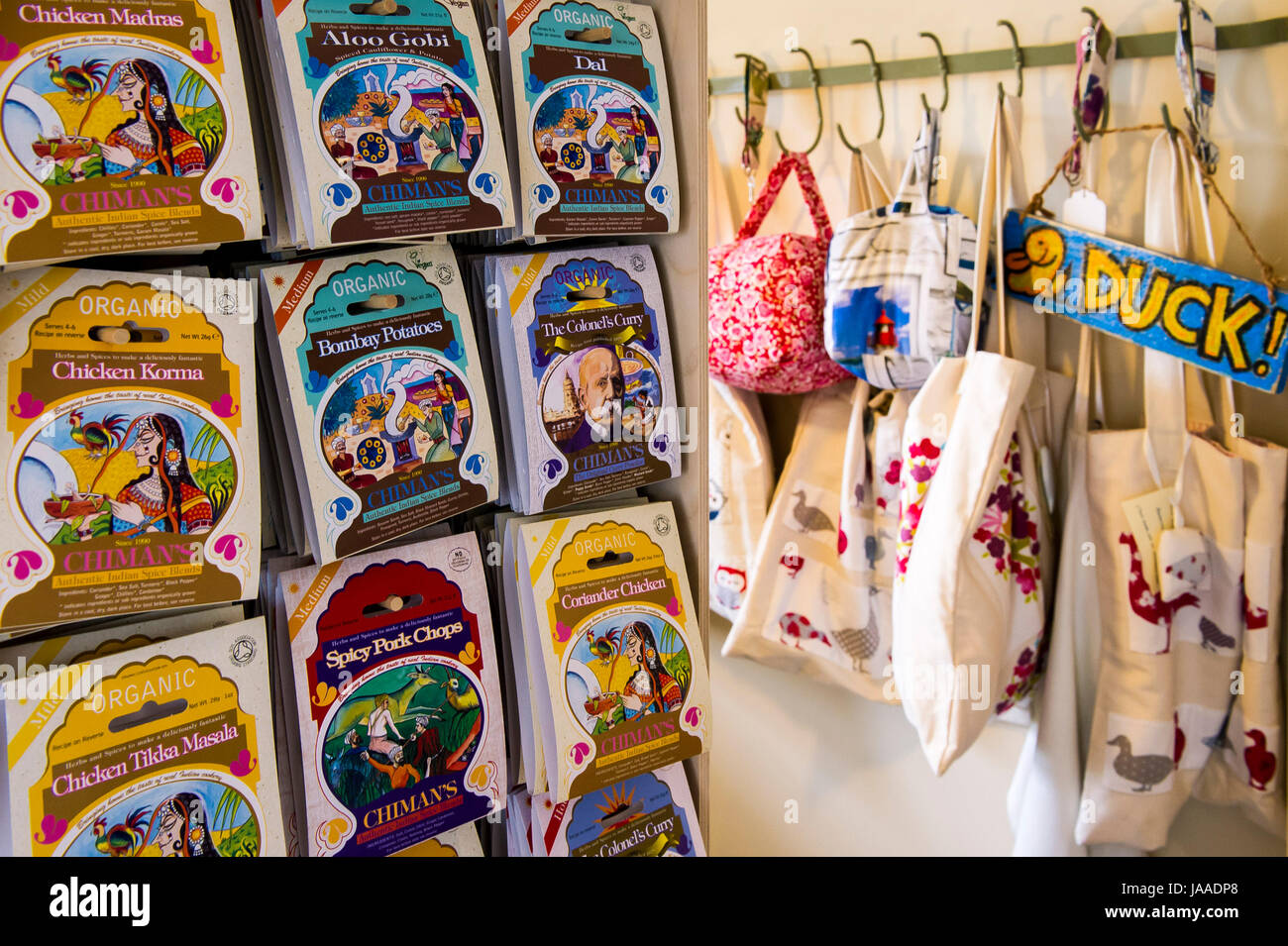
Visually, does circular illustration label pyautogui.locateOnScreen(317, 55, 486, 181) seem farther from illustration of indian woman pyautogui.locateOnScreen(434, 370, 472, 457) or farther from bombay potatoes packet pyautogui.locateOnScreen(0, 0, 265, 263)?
illustration of indian woman pyautogui.locateOnScreen(434, 370, 472, 457)

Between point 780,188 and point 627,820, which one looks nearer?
point 627,820

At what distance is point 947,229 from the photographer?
131 cm

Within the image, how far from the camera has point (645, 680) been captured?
0.91 m

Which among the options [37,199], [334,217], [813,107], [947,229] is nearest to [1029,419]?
[947,229]

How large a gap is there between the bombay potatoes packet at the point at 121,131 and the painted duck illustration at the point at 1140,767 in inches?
49.5

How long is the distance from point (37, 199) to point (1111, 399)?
1.36 metres

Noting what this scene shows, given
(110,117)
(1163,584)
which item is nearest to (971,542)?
(1163,584)

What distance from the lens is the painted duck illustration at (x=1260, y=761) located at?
1.24 m

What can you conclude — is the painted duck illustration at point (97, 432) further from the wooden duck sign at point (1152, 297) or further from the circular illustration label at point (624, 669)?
the wooden duck sign at point (1152, 297)

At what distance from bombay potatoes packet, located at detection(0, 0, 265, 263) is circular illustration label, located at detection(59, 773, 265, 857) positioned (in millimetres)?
368

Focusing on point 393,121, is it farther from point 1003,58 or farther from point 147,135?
point 1003,58

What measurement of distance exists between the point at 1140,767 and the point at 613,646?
86 centimetres

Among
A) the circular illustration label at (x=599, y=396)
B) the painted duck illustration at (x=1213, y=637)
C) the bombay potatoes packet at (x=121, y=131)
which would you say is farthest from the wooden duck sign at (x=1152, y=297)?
the bombay potatoes packet at (x=121, y=131)
